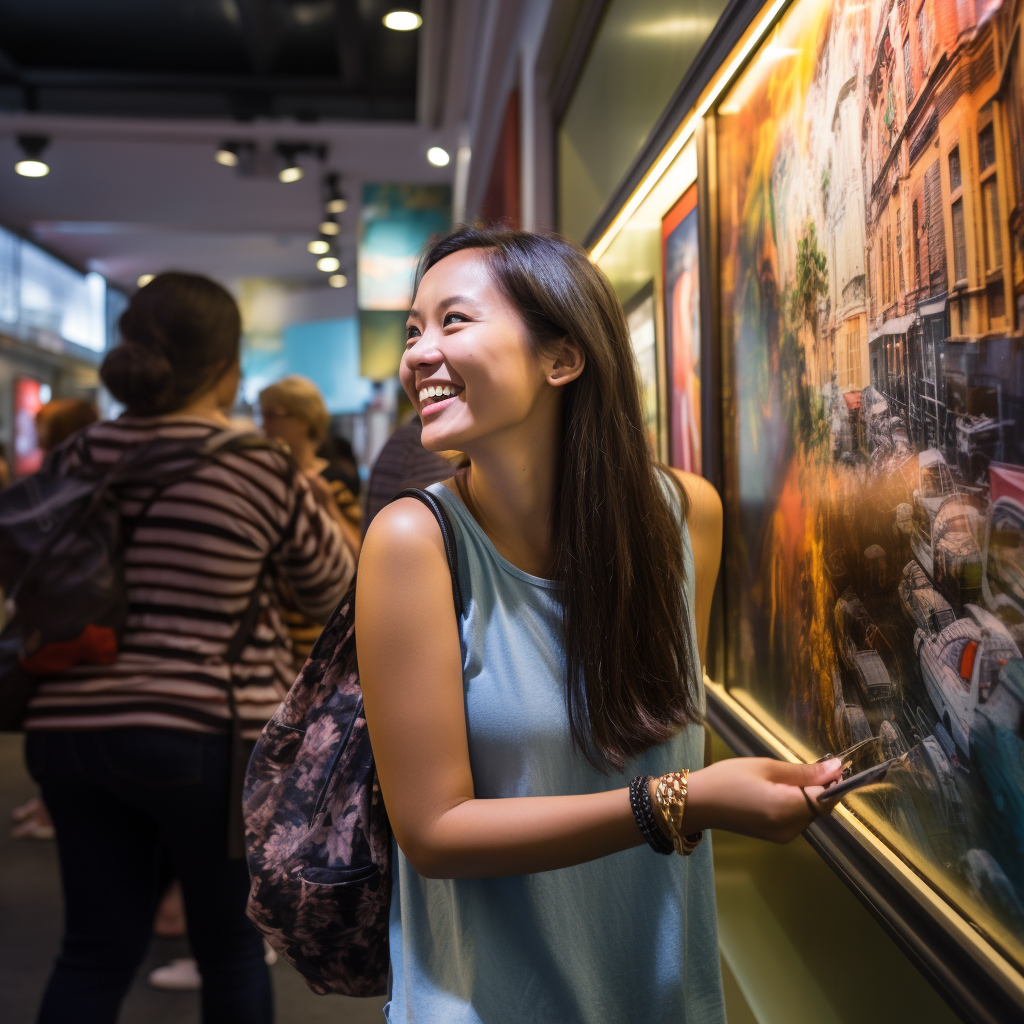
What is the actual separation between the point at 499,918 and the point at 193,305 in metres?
1.39

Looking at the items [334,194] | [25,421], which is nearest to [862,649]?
[334,194]

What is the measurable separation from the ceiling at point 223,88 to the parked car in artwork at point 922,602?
5.25 meters

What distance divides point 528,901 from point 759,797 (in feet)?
1.22

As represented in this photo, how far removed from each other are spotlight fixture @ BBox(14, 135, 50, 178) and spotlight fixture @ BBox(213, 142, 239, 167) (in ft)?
4.62

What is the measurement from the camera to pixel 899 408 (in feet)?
3.03

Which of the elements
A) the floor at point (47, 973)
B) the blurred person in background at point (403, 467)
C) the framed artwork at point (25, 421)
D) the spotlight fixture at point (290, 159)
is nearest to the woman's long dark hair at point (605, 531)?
the blurred person in background at point (403, 467)

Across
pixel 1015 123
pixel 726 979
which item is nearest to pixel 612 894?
pixel 726 979

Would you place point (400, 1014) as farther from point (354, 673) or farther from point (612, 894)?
point (354, 673)

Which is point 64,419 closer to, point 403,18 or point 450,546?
point 403,18

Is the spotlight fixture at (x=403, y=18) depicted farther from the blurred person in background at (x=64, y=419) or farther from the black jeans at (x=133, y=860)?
the black jeans at (x=133, y=860)

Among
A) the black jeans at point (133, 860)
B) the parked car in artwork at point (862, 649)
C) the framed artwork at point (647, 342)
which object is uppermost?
the framed artwork at point (647, 342)

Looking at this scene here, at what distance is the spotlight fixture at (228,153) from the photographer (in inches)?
310

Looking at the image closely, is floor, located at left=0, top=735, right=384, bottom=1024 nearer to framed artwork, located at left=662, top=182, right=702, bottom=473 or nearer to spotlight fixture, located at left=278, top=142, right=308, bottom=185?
framed artwork, located at left=662, top=182, right=702, bottom=473

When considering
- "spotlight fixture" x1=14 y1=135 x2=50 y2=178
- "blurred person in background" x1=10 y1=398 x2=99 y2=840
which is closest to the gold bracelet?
"blurred person in background" x1=10 y1=398 x2=99 y2=840
